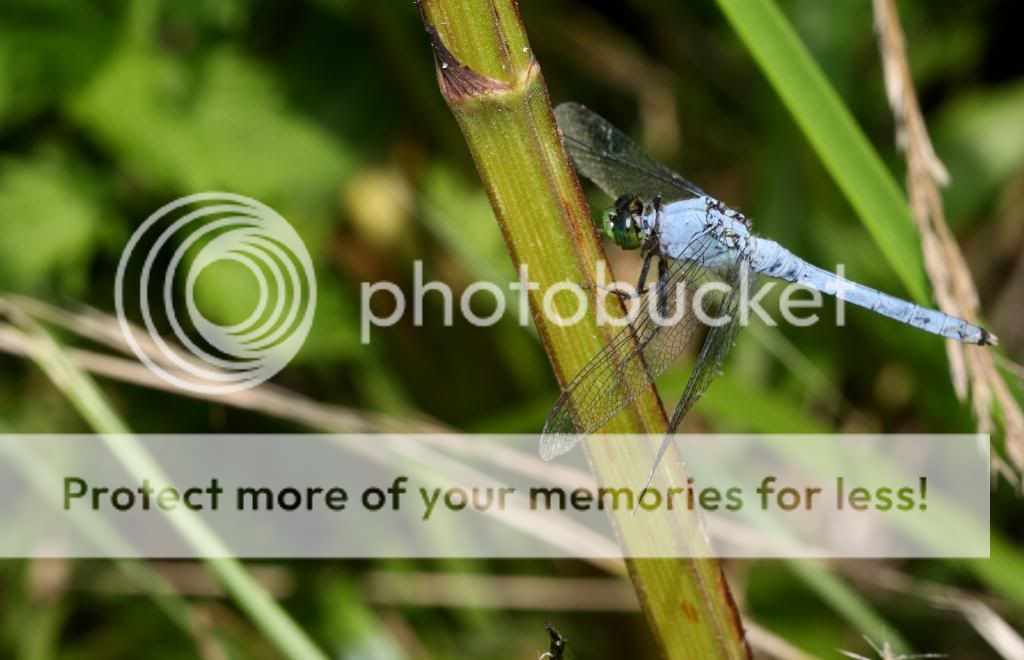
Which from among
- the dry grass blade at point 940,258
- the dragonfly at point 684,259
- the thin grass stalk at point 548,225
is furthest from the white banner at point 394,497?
the thin grass stalk at point 548,225

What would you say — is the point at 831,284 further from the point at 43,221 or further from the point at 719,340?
the point at 43,221

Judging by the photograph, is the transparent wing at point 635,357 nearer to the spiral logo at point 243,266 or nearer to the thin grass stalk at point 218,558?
the thin grass stalk at point 218,558

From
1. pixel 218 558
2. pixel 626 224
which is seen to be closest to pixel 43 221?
pixel 218 558

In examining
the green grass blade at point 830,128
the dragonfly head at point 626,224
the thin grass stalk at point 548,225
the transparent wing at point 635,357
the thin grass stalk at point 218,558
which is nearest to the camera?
the thin grass stalk at point 548,225

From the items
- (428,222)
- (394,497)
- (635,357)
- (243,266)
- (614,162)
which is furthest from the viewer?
(394,497)

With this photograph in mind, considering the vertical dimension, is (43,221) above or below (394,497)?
above

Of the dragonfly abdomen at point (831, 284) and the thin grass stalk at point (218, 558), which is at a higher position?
the dragonfly abdomen at point (831, 284)
